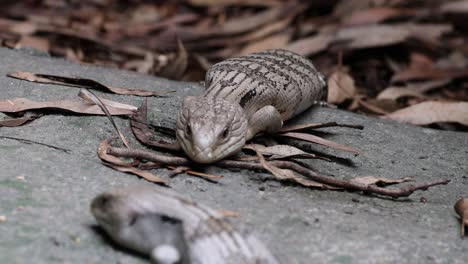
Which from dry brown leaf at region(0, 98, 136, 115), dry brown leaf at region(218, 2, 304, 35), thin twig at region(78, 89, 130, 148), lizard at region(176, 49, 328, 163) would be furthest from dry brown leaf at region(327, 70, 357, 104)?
thin twig at region(78, 89, 130, 148)

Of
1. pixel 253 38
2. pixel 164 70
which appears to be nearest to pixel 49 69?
pixel 164 70

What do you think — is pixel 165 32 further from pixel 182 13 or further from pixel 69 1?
pixel 69 1

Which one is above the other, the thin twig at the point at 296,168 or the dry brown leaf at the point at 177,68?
the thin twig at the point at 296,168

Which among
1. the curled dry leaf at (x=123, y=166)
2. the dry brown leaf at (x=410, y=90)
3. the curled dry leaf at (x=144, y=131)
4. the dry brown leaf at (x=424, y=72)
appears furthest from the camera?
the dry brown leaf at (x=424, y=72)

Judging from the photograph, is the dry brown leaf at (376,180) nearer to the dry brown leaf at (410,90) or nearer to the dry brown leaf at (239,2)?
the dry brown leaf at (410,90)

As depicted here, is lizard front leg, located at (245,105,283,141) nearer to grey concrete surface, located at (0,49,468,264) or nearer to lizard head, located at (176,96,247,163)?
lizard head, located at (176,96,247,163)

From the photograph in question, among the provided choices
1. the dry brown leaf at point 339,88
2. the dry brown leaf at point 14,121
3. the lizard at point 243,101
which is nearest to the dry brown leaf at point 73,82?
the lizard at point 243,101
